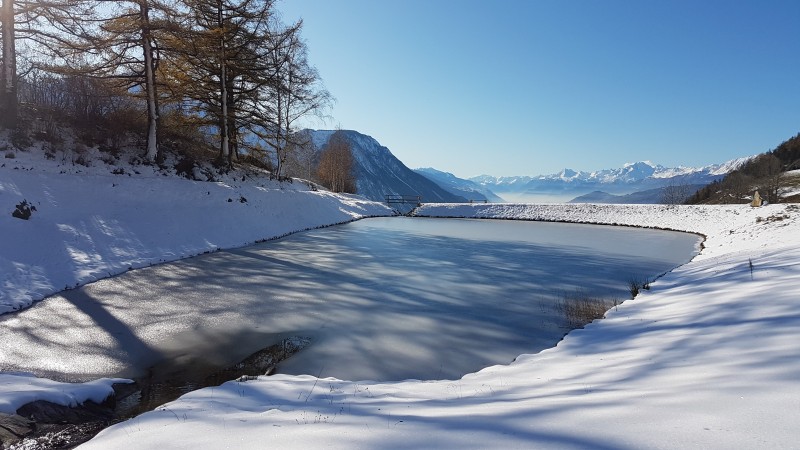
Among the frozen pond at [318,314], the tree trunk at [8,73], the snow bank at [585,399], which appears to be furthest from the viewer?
the tree trunk at [8,73]

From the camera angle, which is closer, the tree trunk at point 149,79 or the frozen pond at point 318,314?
the frozen pond at point 318,314

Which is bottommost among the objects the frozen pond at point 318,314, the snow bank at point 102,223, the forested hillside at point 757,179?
the frozen pond at point 318,314

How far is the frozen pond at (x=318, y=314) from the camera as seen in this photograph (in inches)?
204

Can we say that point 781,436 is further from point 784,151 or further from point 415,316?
point 784,151

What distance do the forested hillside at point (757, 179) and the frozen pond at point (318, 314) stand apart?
40387mm

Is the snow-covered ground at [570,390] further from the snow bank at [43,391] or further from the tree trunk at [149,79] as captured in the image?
the tree trunk at [149,79]

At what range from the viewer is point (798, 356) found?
8.88 ft

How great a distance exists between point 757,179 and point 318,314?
7328cm

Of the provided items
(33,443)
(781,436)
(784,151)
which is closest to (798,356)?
(781,436)

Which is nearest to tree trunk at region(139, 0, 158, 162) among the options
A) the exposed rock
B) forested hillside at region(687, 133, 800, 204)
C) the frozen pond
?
the frozen pond

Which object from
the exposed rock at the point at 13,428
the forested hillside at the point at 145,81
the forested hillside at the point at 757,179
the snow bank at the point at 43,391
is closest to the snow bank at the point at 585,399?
the exposed rock at the point at 13,428

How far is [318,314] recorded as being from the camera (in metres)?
7.14

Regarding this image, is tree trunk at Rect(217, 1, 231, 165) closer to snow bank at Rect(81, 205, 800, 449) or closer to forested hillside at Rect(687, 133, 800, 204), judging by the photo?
snow bank at Rect(81, 205, 800, 449)

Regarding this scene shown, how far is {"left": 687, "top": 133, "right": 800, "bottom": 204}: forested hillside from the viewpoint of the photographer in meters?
45.8
